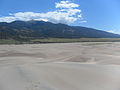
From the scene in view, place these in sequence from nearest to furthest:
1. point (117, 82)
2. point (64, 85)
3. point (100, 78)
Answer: point (64, 85), point (117, 82), point (100, 78)

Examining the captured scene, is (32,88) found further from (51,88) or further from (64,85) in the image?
(64,85)

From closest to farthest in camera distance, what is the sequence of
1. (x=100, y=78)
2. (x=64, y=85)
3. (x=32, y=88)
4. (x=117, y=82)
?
1. (x=32, y=88)
2. (x=64, y=85)
3. (x=117, y=82)
4. (x=100, y=78)

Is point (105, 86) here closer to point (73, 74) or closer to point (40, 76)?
point (73, 74)

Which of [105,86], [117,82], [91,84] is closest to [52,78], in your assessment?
[91,84]

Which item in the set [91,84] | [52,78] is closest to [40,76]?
[52,78]

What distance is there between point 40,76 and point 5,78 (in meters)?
1.89

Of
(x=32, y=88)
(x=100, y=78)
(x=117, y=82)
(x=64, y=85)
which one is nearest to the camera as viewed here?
(x=32, y=88)

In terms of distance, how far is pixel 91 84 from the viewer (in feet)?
28.6

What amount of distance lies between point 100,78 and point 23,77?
14.2 feet

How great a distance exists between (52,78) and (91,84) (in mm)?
2087

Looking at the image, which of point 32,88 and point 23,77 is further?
point 23,77

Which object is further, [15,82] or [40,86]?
[15,82]

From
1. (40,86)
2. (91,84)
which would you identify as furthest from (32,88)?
(91,84)

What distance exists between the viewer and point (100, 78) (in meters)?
10.0
